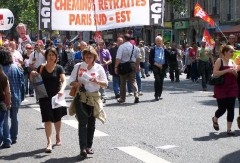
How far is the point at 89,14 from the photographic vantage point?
15016 mm

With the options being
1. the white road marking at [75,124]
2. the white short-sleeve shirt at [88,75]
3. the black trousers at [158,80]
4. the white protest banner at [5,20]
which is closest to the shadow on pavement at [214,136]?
the white road marking at [75,124]

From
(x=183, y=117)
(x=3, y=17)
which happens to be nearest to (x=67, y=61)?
(x=3, y=17)

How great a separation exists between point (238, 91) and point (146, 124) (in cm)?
210

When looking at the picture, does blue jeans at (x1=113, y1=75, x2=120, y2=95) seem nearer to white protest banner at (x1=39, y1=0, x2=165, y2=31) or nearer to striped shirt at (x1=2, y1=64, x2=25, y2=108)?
white protest banner at (x1=39, y1=0, x2=165, y2=31)

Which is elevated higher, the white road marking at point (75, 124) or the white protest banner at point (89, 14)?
the white protest banner at point (89, 14)

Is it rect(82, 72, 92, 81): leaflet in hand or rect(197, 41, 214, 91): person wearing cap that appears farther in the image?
rect(197, 41, 214, 91): person wearing cap

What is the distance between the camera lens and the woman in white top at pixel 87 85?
8.55m

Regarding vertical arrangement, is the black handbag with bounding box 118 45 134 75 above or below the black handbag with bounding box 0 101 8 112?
above

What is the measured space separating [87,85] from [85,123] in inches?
21.7

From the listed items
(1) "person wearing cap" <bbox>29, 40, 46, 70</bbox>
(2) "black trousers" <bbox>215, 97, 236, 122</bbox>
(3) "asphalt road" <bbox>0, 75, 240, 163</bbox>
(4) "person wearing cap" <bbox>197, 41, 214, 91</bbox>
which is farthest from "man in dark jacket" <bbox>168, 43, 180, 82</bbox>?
(2) "black trousers" <bbox>215, 97, 236, 122</bbox>

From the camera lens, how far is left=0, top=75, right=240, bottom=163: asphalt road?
8.57m

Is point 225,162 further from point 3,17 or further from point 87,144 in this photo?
point 3,17

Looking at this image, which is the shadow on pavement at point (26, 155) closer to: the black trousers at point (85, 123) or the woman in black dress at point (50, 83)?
the woman in black dress at point (50, 83)

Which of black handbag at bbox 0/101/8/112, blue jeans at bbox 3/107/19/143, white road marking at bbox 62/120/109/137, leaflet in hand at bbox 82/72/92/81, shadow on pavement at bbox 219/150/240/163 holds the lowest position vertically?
white road marking at bbox 62/120/109/137
